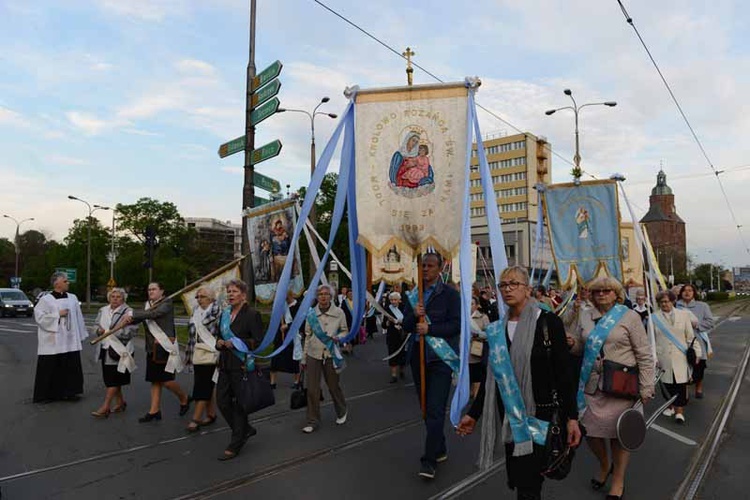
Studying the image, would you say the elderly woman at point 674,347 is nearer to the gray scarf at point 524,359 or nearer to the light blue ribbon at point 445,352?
the light blue ribbon at point 445,352

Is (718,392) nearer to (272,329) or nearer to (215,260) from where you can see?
(272,329)

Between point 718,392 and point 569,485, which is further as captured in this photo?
point 718,392

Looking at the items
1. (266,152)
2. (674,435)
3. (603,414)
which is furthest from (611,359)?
(266,152)

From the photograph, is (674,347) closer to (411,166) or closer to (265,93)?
(411,166)

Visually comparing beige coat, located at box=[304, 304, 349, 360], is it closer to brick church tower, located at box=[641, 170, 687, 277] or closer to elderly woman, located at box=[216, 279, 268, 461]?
elderly woman, located at box=[216, 279, 268, 461]

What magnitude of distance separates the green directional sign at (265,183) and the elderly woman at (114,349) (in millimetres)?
3448

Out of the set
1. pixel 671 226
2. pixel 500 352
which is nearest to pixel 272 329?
pixel 500 352

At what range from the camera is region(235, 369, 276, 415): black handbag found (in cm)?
571

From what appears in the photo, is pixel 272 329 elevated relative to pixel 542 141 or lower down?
lower down

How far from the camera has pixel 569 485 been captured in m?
4.98

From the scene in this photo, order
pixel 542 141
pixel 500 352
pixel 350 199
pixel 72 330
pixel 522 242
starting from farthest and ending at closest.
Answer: pixel 522 242, pixel 542 141, pixel 72 330, pixel 350 199, pixel 500 352

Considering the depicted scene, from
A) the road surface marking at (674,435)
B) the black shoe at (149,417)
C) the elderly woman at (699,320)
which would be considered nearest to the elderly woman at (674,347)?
the road surface marking at (674,435)

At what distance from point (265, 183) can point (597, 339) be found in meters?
7.42

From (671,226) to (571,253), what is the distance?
122962 mm
